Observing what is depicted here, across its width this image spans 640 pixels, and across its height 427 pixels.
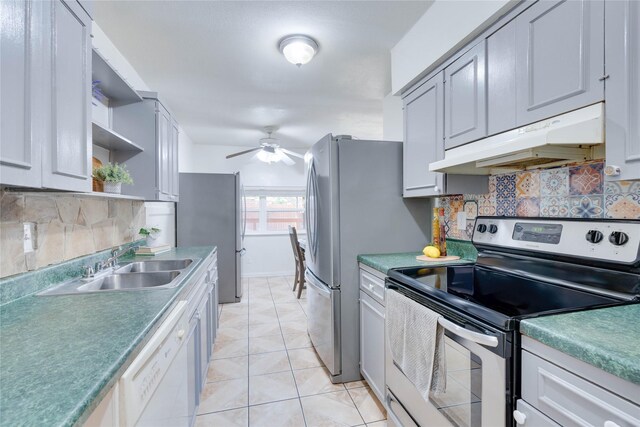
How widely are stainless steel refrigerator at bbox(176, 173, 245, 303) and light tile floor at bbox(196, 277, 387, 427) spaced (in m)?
0.84

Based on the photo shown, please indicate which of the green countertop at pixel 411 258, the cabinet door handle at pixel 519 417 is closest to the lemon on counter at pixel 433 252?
the green countertop at pixel 411 258

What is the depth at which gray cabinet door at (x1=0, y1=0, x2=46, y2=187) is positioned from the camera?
0.87 m

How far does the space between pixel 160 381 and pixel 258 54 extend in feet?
7.71

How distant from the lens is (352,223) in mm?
2189

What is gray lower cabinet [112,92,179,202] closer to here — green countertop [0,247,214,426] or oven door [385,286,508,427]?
green countertop [0,247,214,426]

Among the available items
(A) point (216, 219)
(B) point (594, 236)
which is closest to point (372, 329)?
(B) point (594, 236)

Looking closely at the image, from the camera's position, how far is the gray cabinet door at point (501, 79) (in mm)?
1392

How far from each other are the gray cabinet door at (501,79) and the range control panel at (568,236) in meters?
0.50

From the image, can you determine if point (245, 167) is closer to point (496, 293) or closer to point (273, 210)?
point (273, 210)

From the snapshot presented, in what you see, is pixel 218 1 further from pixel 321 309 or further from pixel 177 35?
pixel 321 309

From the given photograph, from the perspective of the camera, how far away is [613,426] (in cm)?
70

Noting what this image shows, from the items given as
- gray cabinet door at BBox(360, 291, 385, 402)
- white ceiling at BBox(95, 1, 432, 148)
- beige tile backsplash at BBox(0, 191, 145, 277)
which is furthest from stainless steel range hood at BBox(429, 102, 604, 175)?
beige tile backsplash at BBox(0, 191, 145, 277)

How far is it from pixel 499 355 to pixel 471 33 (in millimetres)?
1508

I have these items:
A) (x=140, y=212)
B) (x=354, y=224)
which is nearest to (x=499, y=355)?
(x=354, y=224)
